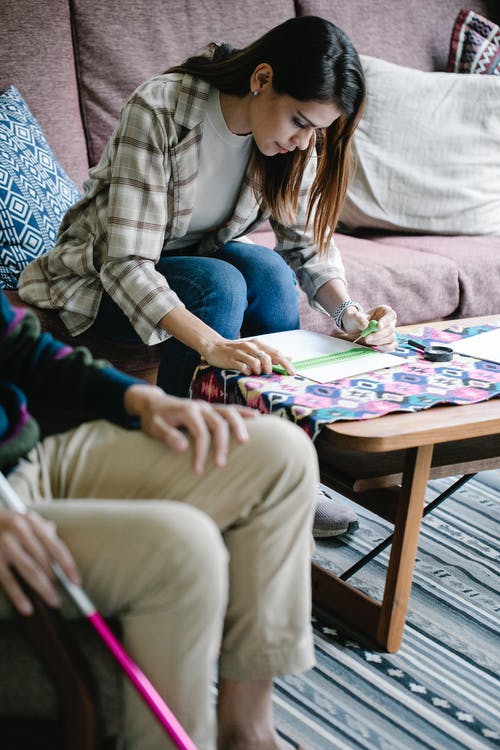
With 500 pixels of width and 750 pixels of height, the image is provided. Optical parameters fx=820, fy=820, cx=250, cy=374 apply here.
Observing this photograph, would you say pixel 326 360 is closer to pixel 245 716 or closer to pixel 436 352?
pixel 436 352

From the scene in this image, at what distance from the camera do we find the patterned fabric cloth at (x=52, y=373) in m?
0.94

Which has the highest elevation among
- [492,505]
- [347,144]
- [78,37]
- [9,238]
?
[78,37]

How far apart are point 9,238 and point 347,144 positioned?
74 centimetres

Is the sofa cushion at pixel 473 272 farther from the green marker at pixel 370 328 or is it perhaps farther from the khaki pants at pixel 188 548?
the khaki pants at pixel 188 548

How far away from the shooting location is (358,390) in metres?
1.31

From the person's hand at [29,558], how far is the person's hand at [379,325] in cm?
91

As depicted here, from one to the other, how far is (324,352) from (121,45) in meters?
1.23

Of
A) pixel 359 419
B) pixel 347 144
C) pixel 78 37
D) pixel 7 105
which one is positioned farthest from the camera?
pixel 78 37

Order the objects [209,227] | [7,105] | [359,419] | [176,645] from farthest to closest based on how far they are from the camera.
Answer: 1. [7,105]
2. [209,227]
3. [359,419]
4. [176,645]

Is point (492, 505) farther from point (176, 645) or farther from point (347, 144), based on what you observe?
point (176, 645)

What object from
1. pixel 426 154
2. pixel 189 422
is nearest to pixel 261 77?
pixel 189 422

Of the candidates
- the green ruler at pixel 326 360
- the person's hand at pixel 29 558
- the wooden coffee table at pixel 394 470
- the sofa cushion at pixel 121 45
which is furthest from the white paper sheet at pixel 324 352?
the sofa cushion at pixel 121 45

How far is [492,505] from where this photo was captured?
191 centimetres

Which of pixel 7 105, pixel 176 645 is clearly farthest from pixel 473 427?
pixel 7 105
